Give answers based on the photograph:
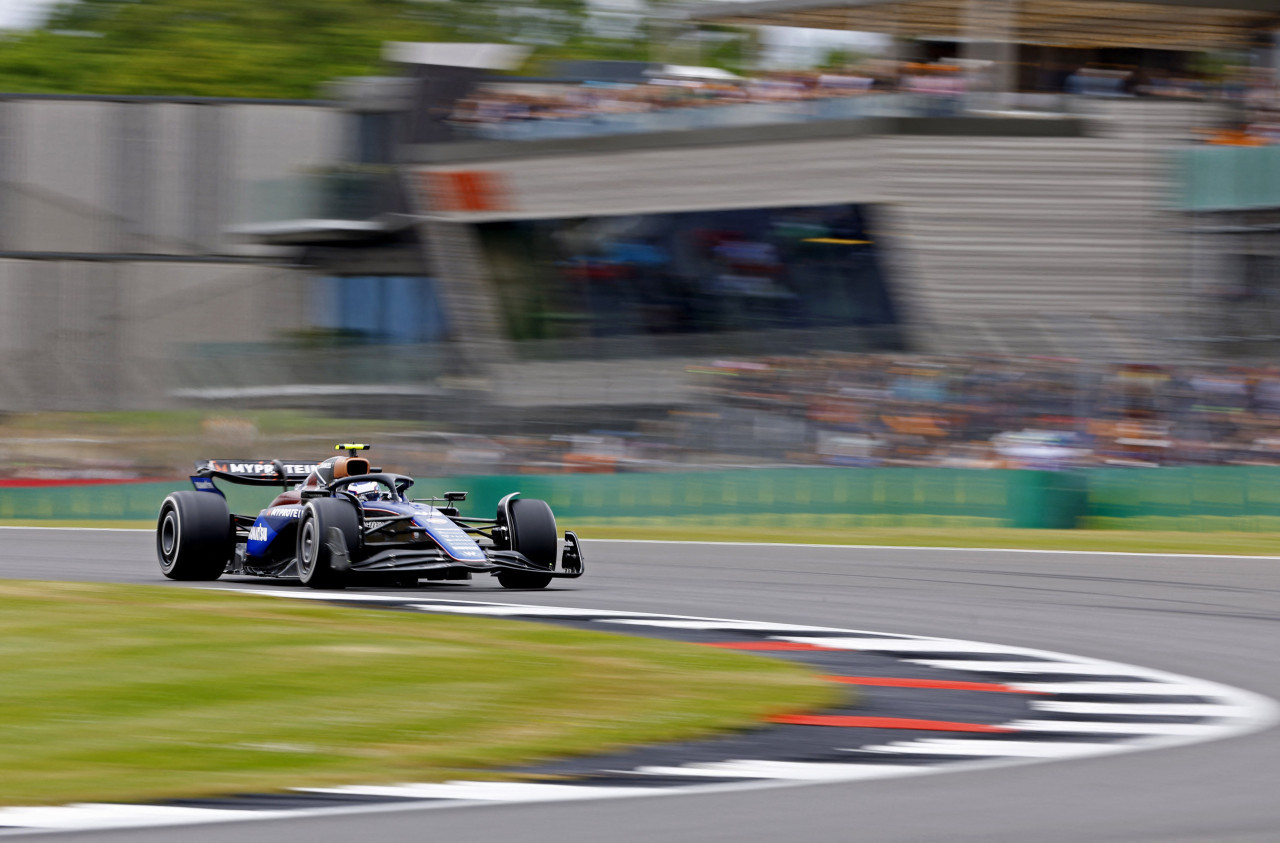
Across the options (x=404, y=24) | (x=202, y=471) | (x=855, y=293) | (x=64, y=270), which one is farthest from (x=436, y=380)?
(x=404, y=24)

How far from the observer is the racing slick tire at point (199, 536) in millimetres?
12906

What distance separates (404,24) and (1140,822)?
56542 mm

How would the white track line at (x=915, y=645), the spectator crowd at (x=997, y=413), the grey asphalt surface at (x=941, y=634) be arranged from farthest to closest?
the spectator crowd at (x=997, y=413), the white track line at (x=915, y=645), the grey asphalt surface at (x=941, y=634)

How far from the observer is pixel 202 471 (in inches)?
531

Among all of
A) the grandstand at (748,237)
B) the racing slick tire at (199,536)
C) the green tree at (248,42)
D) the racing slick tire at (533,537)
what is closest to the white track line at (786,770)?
the racing slick tire at (533,537)

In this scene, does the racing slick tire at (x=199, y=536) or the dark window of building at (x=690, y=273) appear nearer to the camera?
the racing slick tire at (x=199, y=536)

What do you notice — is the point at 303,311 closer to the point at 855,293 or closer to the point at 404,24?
the point at 855,293

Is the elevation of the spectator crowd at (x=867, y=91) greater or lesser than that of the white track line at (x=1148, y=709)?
greater

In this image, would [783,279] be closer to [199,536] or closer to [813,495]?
[813,495]

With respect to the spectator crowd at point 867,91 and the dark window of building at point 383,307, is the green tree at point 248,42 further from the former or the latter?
the spectator crowd at point 867,91

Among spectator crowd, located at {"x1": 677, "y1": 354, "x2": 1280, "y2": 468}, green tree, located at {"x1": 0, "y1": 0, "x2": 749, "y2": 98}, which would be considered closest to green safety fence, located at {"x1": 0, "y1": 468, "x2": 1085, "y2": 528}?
spectator crowd, located at {"x1": 677, "y1": 354, "x2": 1280, "y2": 468}

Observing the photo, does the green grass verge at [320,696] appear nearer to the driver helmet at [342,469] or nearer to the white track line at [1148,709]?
the white track line at [1148,709]

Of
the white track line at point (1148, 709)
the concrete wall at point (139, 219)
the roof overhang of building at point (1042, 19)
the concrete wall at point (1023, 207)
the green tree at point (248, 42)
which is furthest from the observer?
the green tree at point (248, 42)

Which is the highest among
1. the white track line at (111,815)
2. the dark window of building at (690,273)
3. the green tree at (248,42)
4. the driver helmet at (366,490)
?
the green tree at (248,42)
